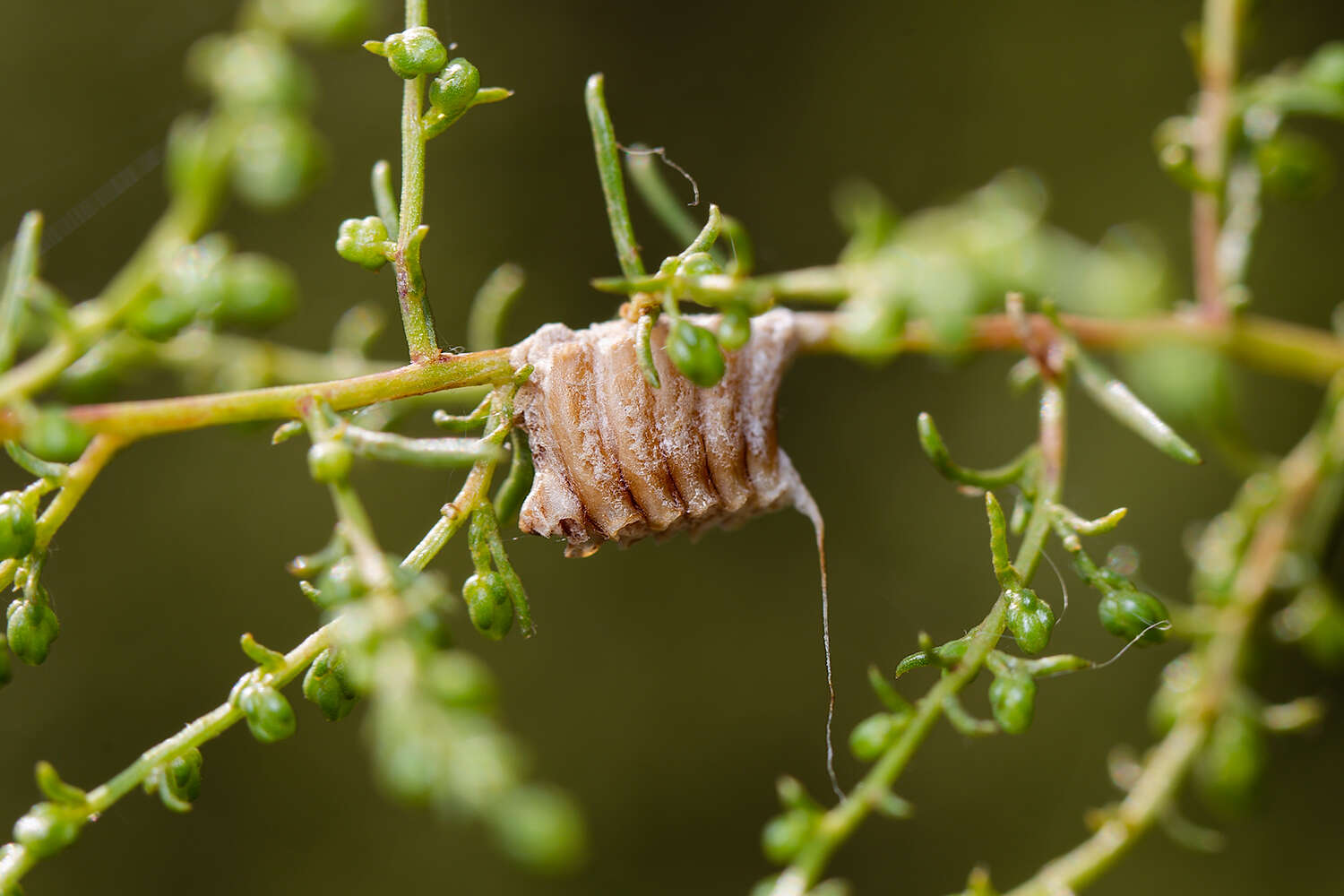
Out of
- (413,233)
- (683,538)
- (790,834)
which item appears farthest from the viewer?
(683,538)

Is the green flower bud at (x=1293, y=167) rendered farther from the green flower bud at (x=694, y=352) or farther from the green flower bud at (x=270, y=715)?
the green flower bud at (x=270, y=715)

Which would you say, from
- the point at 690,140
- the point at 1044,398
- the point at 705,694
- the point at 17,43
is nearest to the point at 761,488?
the point at 1044,398

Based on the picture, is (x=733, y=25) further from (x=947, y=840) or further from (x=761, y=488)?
(x=947, y=840)

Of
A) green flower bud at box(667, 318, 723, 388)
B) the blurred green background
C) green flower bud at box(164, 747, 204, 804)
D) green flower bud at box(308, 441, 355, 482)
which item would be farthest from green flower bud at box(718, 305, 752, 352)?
the blurred green background

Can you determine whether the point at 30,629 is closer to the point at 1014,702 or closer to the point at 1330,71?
the point at 1014,702

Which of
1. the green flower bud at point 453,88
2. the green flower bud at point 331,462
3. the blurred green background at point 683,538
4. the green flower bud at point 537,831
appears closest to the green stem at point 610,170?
the green flower bud at point 453,88

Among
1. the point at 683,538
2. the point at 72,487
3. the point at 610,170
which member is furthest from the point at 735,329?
the point at 683,538
